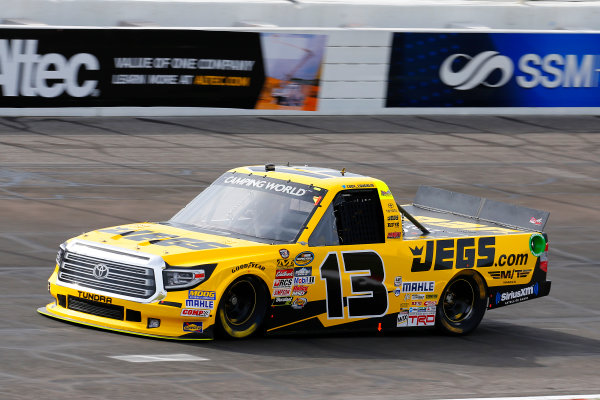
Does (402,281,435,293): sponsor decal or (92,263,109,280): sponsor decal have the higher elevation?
(92,263,109,280): sponsor decal

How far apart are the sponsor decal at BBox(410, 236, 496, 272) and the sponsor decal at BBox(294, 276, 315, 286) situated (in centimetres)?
122

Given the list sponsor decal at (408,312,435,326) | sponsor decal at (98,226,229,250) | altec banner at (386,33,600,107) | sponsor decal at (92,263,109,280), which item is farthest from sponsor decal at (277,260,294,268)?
altec banner at (386,33,600,107)

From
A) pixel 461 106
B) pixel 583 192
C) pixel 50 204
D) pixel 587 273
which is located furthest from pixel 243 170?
pixel 461 106

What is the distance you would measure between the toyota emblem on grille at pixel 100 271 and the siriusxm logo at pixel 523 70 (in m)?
18.9

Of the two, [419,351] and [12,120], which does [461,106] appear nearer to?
[12,120]

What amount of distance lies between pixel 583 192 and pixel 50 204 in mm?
10096

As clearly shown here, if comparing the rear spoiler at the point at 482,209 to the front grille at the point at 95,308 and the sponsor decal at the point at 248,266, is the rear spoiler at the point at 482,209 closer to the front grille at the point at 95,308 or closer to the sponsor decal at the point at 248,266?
the sponsor decal at the point at 248,266

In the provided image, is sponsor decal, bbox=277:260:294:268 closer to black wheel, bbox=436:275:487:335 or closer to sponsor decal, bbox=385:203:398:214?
sponsor decal, bbox=385:203:398:214

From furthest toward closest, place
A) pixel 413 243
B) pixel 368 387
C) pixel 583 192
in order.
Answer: pixel 583 192 < pixel 413 243 < pixel 368 387

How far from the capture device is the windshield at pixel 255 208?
31.8 ft

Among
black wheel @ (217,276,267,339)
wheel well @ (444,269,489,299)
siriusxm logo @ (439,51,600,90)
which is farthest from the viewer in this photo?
siriusxm logo @ (439,51,600,90)

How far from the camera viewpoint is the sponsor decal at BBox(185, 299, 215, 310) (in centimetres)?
873

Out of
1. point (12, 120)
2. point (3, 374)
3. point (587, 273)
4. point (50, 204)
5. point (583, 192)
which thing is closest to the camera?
point (3, 374)

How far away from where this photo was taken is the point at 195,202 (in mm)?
10445
